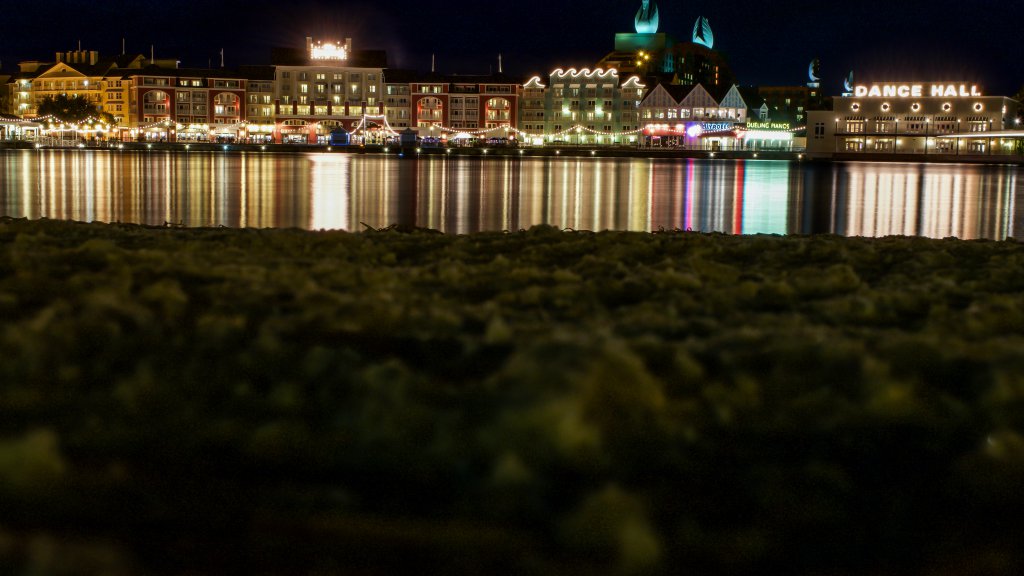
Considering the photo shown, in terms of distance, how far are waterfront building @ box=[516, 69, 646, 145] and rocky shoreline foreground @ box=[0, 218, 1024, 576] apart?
13380 centimetres

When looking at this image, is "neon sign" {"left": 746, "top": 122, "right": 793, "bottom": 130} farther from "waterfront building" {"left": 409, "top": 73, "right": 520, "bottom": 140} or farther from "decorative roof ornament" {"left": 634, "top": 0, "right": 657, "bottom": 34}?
"decorative roof ornament" {"left": 634, "top": 0, "right": 657, "bottom": 34}

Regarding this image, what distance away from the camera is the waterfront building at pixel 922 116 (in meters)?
116

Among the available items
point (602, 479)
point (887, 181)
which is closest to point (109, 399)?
point (602, 479)

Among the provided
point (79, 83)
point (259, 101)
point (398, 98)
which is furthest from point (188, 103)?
point (398, 98)

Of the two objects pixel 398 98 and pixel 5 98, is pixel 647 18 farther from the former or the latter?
pixel 5 98

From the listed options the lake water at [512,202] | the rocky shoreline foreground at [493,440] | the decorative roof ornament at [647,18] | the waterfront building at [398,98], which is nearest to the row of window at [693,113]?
the waterfront building at [398,98]

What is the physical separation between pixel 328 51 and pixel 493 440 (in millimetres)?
148341

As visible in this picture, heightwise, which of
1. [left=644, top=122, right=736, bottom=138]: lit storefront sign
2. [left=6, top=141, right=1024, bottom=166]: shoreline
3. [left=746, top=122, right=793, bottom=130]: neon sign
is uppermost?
[left=746, top=122, right=793, bottom=130]: neon sign

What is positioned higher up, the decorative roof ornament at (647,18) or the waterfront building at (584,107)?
→ the decorative roof ornament at (647,18)

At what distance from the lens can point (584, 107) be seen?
137 m

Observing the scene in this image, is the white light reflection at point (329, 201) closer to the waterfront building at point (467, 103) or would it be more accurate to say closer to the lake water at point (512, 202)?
the lake water at point (512, 202)

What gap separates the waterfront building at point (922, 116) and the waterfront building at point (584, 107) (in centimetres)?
2985

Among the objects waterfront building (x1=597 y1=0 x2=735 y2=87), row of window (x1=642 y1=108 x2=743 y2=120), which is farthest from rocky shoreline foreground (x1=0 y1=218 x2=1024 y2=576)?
waterfront building (x1=597 y1=0 x2=735 y2=87)

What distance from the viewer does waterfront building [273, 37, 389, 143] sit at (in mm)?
142500
